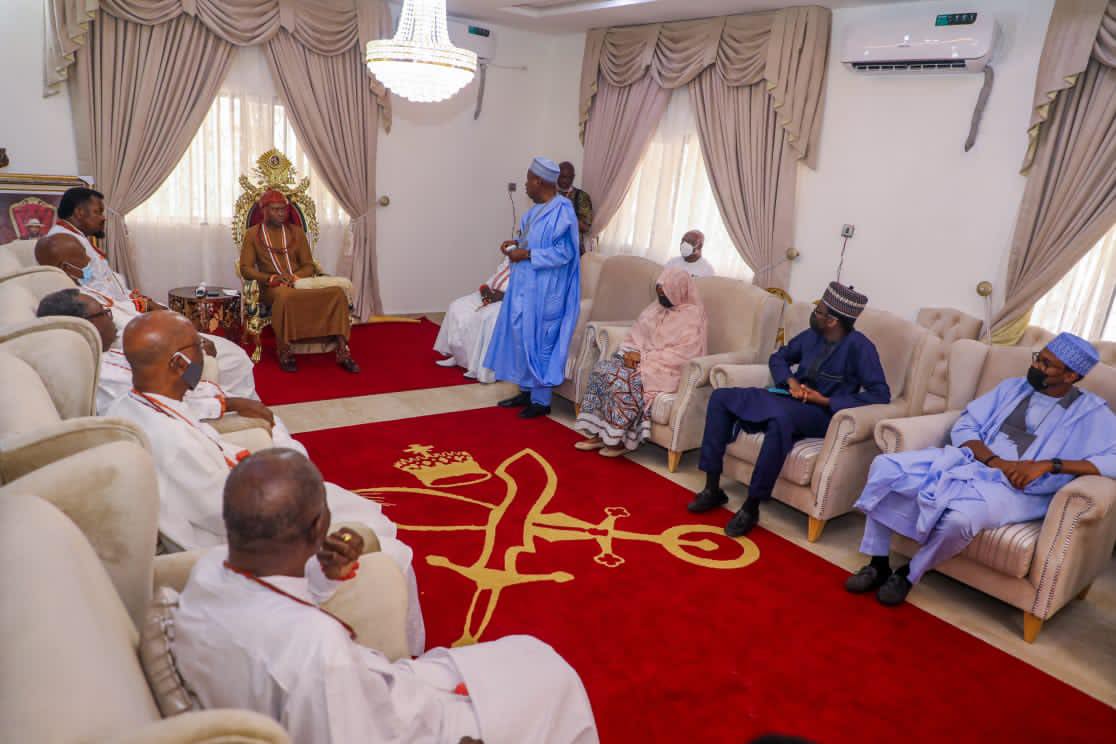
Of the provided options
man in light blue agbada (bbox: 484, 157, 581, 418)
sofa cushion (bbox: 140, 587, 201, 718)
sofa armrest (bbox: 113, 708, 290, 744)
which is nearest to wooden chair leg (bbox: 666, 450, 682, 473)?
man in light blue agbada (bbox: 484, 157, 581, 418)

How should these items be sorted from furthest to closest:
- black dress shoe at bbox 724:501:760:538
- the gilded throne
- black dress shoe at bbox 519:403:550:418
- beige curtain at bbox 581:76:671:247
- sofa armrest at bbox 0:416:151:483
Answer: beige curtain at bbox 581:76:671:247 → the gilded throne → black dress shoe at bbox 519:403:550:418 → black dress shoe at bbox 724:501:760:538 → sofa armrest at bbox 0:416:151:483

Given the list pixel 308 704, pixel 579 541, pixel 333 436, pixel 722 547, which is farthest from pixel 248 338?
pixel 308 704

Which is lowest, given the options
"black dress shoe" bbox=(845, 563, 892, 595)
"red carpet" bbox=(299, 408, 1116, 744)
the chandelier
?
"red carpet" bbox=(299, 408, 1116, 744)

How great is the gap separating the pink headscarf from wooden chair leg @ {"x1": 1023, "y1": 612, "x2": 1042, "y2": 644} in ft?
6.78

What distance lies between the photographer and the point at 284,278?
562 centimetres

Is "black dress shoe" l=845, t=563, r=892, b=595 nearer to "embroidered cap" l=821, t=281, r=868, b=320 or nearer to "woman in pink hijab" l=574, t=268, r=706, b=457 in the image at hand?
"embroidered cap" l=821, t=281, r=868, b=320

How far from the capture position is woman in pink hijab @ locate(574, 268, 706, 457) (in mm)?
4445

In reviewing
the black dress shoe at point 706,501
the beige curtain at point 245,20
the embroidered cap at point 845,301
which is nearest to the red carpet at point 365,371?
the beige curtain at point 245,20

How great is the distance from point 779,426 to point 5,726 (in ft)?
10.9

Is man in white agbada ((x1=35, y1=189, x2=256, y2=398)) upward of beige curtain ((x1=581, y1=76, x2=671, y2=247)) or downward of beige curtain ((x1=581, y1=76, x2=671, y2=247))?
downward

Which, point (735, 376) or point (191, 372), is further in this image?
point (735, 376)

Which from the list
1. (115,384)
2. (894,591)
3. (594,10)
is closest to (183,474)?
(115,384)

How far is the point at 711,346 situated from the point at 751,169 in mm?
1807

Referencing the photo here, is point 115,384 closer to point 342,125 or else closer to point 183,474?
point 183,474
